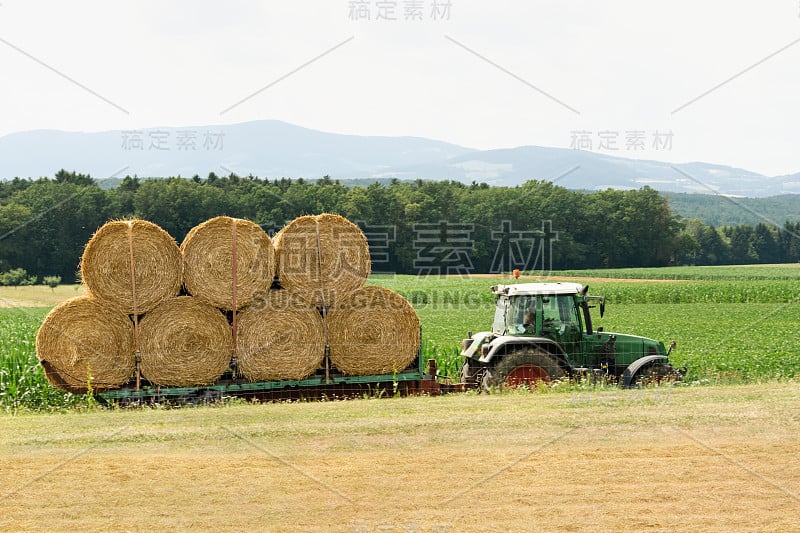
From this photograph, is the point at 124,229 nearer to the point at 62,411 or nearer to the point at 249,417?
the point at 62,411

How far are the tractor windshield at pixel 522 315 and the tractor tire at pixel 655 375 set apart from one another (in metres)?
1.63

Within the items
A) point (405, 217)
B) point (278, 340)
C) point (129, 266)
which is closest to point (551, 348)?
point (278, 340)

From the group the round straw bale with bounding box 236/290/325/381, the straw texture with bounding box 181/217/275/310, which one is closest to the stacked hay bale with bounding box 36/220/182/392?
the straw texture with bounding box 181/217/275/310

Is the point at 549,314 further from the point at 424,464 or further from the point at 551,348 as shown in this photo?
the point at 424,464

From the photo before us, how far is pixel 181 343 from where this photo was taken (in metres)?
11.2

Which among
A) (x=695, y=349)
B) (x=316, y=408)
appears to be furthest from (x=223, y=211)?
(x=316, y=408)

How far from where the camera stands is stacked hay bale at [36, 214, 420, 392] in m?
11.1

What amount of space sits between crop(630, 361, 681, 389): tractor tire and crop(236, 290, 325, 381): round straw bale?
177 inches

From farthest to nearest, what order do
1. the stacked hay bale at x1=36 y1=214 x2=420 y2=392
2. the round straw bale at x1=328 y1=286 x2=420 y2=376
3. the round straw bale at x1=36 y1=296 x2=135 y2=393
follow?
the round straw bale at x1=328 y1=286 x2=420 y2=376
the stacked hay bale at x1=36 y1=214 x2=420 y2=392
the round straw bale at x1=36 y1=296 x2=135 y2=393

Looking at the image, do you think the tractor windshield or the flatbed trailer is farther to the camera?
the tractor windshield

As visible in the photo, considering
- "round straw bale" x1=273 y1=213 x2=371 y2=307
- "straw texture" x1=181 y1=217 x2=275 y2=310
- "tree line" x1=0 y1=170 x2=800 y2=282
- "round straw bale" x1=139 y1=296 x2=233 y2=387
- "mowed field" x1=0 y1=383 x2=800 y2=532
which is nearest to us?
"mowed field" x1=0 y1=383 x2=800 y2=532

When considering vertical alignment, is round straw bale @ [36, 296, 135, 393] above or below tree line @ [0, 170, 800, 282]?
below

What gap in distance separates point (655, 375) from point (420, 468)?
19.2 feet

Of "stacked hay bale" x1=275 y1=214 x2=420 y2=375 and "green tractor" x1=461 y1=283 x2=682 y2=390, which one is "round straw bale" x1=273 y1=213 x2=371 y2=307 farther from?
"green tractor" x1=461 y1=283 x2=682 y2=390
